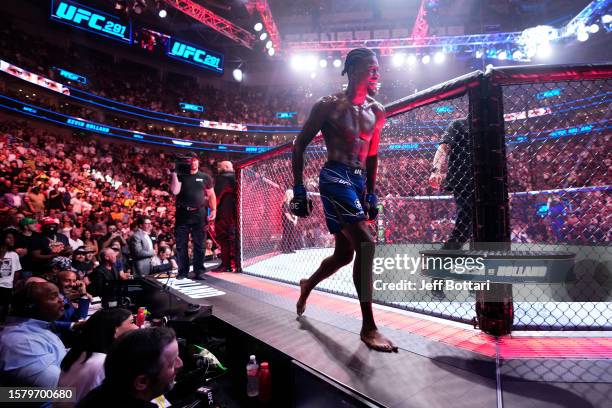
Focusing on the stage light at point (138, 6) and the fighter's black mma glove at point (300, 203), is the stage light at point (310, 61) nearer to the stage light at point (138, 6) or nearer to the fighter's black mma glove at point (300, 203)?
the stage light at point (138, 6)

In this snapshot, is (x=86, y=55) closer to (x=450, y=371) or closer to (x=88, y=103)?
(x=88, y=103)

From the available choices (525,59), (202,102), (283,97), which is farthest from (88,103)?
(525,59)

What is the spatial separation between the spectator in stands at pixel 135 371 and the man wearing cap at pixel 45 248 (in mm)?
3727

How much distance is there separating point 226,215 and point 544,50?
1529cm

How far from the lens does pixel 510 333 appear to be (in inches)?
70.0

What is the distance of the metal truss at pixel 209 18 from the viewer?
12062 millimetres

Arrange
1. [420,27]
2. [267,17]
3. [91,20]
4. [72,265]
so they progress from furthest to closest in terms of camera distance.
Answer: [420,27] → [91,20] → [267,17] → [72,265]

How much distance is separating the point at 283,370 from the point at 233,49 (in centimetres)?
2095

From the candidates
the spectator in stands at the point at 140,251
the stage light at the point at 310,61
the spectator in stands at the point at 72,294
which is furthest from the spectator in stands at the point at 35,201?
the stage light at the point at 310,61

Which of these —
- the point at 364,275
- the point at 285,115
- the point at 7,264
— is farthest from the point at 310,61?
the point at 364,275

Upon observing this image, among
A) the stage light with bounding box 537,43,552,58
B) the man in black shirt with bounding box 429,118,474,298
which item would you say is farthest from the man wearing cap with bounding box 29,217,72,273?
the stage light with bounding box 537,43,552,58

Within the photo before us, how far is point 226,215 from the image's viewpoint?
5.00 m

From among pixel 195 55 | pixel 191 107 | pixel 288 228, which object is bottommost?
pixel 288 228

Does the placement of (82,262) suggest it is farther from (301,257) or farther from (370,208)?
(370,208)
